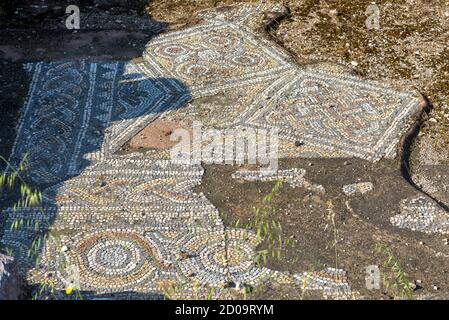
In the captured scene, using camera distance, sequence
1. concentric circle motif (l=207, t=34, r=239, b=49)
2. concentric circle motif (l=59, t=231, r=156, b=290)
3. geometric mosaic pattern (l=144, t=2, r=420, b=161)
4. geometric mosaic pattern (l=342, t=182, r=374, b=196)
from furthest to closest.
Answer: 1. concentric circle motif (l=207, t=34, r=239, b=49)
2. geometric mosaic pattern (l=144, t=2, r=420, b=161)
3. geometric mosaic pattern (l=342, t=182, r=374, b=196)
4. concentric circle motif (l=59, t=231, r=156, b=290)

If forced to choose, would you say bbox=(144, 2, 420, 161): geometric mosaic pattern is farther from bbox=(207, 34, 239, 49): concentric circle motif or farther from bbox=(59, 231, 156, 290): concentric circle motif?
bbox=(59, 231, 156, 290): concentric circle motif

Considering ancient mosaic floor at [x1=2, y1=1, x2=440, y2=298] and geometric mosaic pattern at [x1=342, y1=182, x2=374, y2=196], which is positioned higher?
geometric mosaic pattern at [x1=342, y1=182, x2=374, y2=196]

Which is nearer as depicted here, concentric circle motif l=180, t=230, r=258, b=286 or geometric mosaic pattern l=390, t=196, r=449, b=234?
concentric circle motif l=180, t=230, r=258, b=286

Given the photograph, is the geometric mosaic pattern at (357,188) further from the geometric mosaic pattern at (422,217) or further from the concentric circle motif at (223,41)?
the concentric circle motif at (223,41)

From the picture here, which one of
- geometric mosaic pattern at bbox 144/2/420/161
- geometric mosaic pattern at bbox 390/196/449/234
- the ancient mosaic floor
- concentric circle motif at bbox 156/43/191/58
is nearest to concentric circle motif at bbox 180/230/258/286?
the ancient mosaic floor

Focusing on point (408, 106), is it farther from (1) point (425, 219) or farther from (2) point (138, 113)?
(2) point (138, 113)

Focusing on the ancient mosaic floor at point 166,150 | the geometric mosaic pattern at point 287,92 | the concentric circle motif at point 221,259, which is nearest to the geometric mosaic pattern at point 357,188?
the ancient mosaic floor at point 166,150
